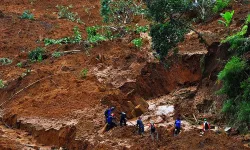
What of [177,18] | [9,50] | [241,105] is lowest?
[9,50]

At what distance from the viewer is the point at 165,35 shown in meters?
16.1

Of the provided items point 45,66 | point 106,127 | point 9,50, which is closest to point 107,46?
point 45,66

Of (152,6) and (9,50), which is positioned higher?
(152,6)

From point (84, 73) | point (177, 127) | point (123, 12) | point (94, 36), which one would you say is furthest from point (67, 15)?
point (177, 127)

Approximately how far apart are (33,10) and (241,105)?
2113 centimetres

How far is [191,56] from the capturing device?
20.1 metres

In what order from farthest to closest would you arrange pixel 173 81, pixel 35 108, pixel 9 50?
pixel 9 50, pixel 173 81, pixel 35 108

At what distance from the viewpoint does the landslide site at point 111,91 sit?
13688 mm

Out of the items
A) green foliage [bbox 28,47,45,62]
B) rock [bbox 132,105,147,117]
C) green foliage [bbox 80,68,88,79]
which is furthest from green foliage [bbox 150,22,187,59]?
green foliage [bbox 28,47,45,62]

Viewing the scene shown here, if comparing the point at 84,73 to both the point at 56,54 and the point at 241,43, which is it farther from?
the point at 241,43

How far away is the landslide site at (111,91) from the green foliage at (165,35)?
1452mm

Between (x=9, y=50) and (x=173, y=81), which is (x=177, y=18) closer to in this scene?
(x=173, y=81)

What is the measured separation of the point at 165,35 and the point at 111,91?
293cm

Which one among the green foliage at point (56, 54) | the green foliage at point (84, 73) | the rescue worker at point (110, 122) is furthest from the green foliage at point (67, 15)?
the rescue worker at point (110, 122)
